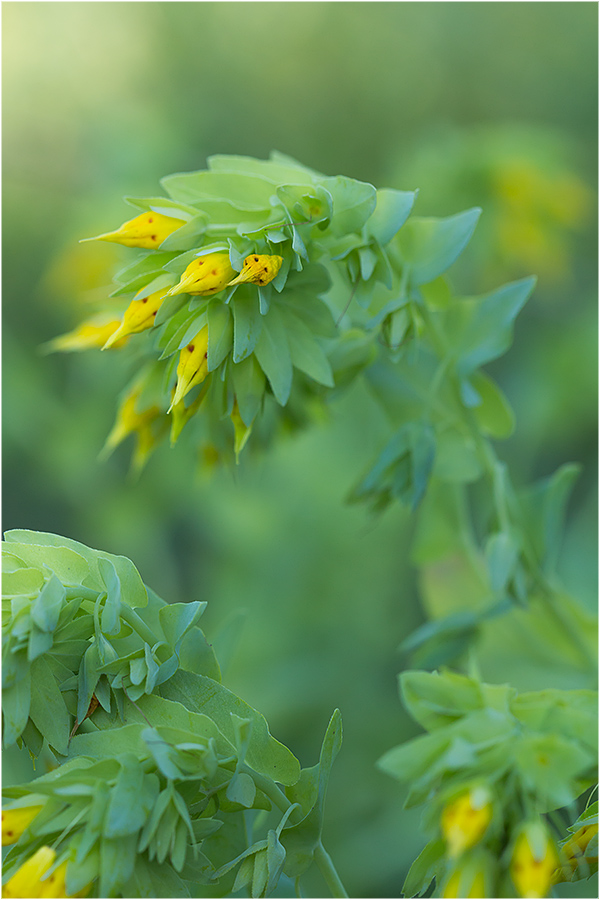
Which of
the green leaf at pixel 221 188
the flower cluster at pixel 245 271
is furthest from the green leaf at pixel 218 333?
the green leaf at pixel 221 188

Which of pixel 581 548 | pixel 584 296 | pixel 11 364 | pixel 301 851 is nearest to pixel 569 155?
pixel 584 296

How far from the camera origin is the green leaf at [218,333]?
0.57m

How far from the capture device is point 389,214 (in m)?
0.64

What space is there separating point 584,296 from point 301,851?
4.30ft

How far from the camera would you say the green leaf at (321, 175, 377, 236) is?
0.62 m

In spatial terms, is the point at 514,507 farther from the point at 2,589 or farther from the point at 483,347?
the point at 2,589

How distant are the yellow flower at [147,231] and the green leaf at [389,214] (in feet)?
0.48

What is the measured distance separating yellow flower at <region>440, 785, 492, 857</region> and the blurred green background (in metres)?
0.47

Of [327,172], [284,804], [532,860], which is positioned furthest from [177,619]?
[327,172]

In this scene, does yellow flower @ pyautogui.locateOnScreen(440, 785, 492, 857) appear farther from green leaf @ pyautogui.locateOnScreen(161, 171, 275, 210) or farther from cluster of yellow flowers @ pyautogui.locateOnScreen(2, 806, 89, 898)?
green leaf @ pyautogui.locateOnScreen(161, 171, 275, 210)

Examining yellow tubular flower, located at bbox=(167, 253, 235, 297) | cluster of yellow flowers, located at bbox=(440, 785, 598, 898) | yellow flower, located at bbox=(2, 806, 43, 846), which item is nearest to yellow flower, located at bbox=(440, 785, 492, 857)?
cluster of yellow flowers, located at bbox=(440, 785, 598, 898)

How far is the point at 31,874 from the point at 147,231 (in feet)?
1.36

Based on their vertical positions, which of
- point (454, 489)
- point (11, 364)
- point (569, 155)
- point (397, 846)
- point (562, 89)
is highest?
point (562, 89)

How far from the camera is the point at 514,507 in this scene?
2.63 feet
